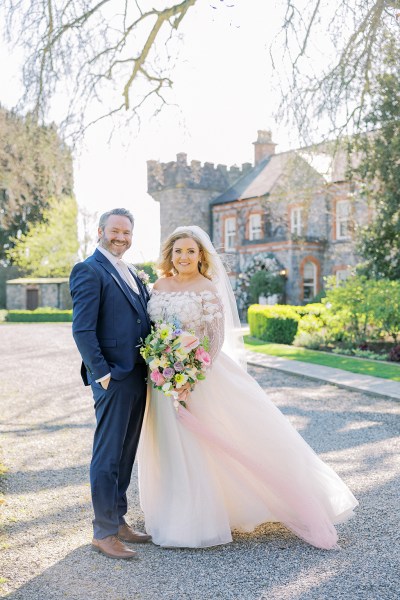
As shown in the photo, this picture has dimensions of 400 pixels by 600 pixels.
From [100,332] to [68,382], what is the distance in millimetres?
7593

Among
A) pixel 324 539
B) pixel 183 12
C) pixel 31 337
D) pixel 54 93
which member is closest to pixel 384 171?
pixel 183 12

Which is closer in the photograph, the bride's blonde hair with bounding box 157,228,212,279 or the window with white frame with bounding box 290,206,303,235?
the bride's blonde hair with bounding box 157,228,212,279

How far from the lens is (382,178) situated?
16.5 meters

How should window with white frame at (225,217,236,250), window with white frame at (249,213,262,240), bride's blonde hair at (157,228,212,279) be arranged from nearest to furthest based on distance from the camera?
1. bride's blonde hair at (157,228,212,279)
2. window with white frame at (249,213,262,240)
3. window with white frame at (225,217,236,250)

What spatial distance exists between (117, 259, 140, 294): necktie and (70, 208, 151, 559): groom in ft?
0.19

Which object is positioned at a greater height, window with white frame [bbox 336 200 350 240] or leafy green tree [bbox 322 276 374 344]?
window with white frame [bbox 336 200 350 240]

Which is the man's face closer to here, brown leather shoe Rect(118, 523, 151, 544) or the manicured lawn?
brown leather shoe Rect(118, 523, 151, 544)

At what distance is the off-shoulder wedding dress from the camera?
4.04 meters

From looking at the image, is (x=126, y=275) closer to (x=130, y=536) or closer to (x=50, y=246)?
(x=130, y=536)

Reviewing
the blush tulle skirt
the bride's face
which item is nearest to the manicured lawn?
the blush tulle skirt

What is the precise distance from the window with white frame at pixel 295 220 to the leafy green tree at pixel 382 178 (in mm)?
13183

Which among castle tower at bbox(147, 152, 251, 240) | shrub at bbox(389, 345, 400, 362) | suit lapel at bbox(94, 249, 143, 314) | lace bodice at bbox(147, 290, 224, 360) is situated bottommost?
shrub at bbox(389, 345, 400, 362)

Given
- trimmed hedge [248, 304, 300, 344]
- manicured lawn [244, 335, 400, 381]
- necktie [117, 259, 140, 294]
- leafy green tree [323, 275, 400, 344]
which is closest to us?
necktie [117, 259, 140, 294]

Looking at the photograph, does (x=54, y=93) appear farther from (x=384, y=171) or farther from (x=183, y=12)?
(x=384, y=171)
